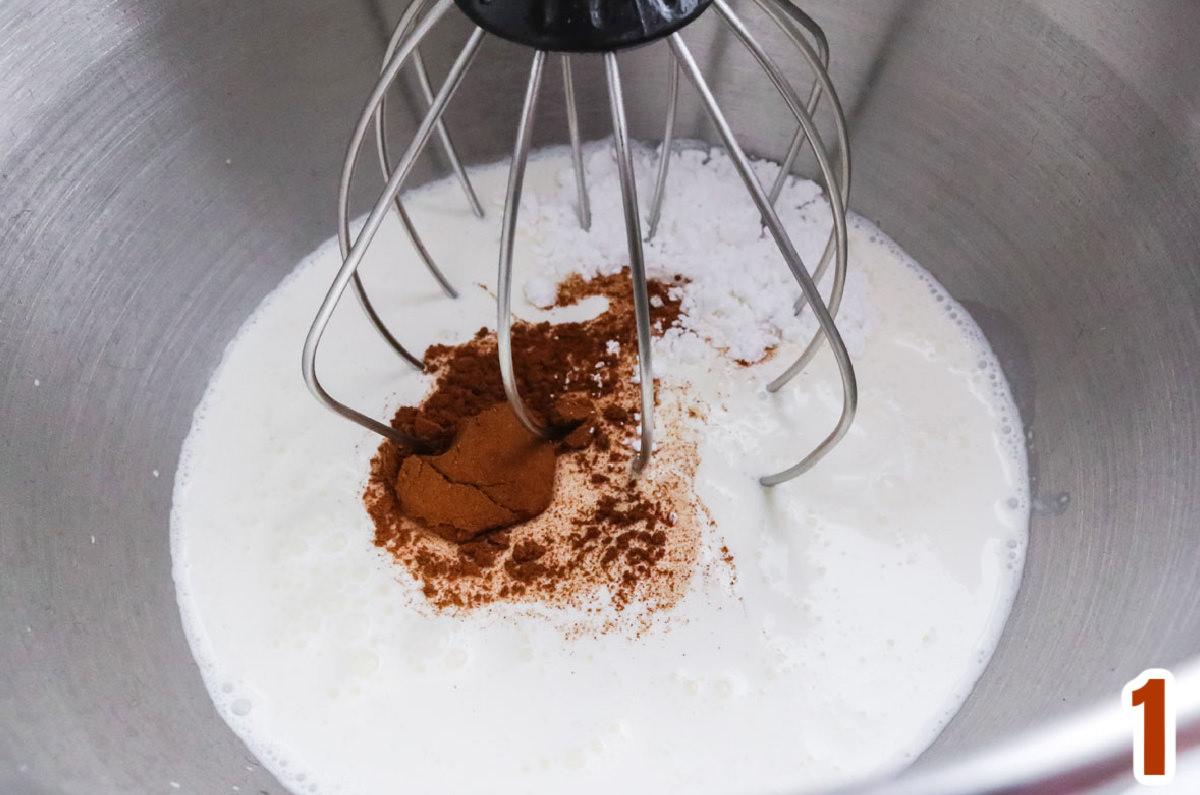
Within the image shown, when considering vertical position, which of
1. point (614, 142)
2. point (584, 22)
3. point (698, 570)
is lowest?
point (698, 570)

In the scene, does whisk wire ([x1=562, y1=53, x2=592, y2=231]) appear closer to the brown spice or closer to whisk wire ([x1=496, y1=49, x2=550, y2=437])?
whisk wire ([x1=496, y1=49, x2=550, y2=437])

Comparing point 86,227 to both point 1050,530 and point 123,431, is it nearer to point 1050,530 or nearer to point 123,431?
point 123,431

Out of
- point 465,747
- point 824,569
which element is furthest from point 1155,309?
point 465,747

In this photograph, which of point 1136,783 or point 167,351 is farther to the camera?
point 167,351

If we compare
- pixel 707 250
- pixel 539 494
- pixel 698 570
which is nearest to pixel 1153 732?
pixel 698 570

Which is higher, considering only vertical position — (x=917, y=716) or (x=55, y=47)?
(x=55, y=47)

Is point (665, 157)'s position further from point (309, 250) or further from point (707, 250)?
point (309, 250)

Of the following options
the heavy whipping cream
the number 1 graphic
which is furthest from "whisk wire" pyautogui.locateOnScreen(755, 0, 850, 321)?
the number 1 graphic

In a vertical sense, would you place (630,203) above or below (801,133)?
below
